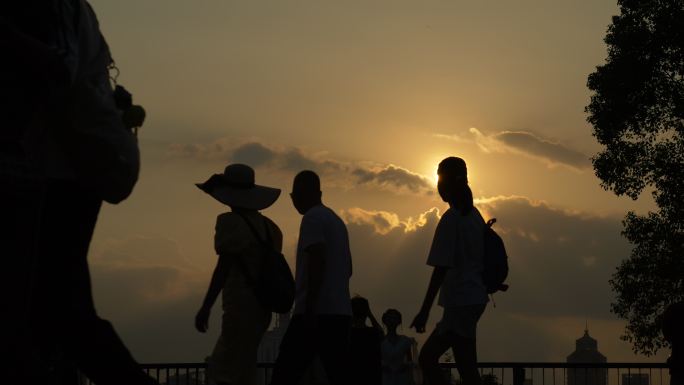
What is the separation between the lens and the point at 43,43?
4.40m

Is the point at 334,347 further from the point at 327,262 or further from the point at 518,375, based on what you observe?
the point at 518,375

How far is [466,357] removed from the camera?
30.5ft

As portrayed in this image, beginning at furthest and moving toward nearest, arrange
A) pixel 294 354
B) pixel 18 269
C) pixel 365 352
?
pixel 365 352
pixel 294 354
pixel 18 269

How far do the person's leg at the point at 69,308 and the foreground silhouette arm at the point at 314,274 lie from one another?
425 cm

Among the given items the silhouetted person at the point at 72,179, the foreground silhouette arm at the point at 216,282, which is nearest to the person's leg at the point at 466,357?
the foreground silhouette arm at the point at 216,282

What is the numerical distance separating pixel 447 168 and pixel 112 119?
15.6 feet

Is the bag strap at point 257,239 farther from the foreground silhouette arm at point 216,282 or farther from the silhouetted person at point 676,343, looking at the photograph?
the silhouetted person at point 676,343

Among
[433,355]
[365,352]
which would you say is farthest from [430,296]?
[365,352]

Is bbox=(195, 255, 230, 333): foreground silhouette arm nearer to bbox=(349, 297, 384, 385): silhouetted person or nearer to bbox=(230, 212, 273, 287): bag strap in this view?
bbox=(230, 212, 273, 287): bag strap

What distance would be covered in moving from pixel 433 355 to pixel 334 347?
0.79 meters

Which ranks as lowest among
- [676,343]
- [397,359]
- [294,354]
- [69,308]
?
[69,308]

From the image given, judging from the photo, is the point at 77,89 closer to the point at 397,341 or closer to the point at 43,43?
the point at 43,43

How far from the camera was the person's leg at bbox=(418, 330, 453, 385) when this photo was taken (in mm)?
9359

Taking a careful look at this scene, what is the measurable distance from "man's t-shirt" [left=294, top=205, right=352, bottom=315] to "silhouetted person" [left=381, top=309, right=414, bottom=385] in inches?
226
